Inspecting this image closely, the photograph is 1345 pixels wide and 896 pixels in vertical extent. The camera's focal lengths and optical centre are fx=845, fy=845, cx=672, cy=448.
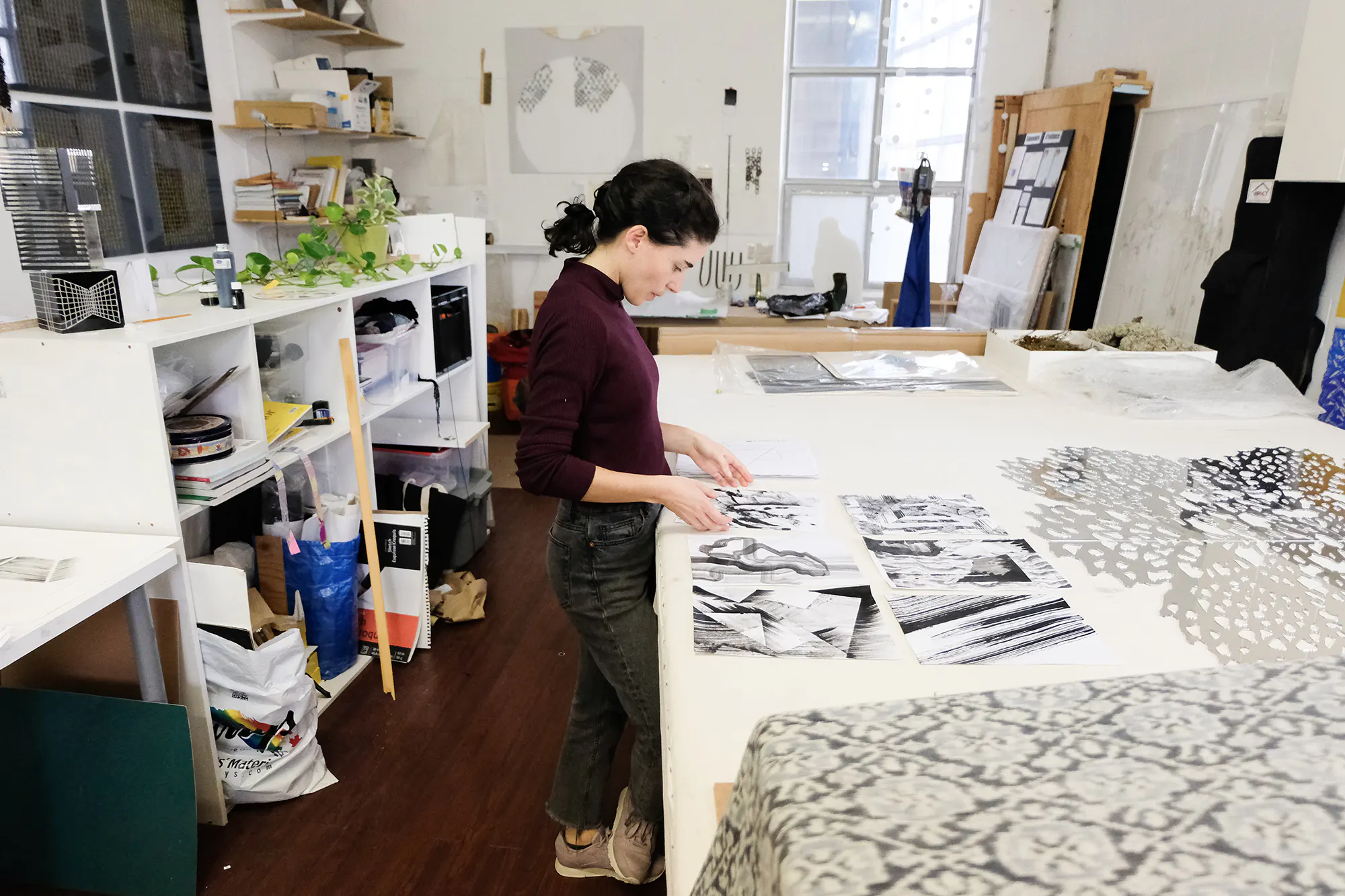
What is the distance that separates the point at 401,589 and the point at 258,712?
609 mm

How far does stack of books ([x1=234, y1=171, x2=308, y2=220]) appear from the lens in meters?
3.94

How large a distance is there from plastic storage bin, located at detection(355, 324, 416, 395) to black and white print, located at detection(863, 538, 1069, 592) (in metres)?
1.73

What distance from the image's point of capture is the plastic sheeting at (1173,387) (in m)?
1.91

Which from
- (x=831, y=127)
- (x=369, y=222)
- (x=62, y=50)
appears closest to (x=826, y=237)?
(x=831, y=127)

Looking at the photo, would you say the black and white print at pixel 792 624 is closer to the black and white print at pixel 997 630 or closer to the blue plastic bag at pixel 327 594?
the black and white print at pixel 997 630

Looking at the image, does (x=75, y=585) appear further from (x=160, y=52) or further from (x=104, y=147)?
(x=160, y=52)

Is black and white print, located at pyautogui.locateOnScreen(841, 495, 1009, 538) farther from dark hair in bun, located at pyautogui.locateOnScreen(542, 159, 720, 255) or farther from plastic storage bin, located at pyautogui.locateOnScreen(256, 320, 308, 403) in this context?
plastic storage bin, located at pyautogui.locateOnScreen(256, 320, 308, 403)

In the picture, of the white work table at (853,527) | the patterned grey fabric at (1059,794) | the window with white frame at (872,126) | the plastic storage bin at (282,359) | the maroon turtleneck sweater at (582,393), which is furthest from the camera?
the window with white frame at (872,126)

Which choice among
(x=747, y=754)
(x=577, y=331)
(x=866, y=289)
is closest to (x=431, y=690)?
(x=577, y=331)

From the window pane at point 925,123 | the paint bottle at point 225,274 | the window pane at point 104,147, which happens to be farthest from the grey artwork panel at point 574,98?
the paint bottle at point 225,274

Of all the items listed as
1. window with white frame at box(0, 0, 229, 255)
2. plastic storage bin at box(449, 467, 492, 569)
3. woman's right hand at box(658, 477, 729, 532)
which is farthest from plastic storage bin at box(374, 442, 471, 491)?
woman's right hand at box(658, 477, 729, 532)

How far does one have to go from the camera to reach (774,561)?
3.84ft

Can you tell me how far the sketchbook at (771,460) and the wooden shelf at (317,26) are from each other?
342 centimetres

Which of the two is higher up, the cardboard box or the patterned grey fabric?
the cardboard box
